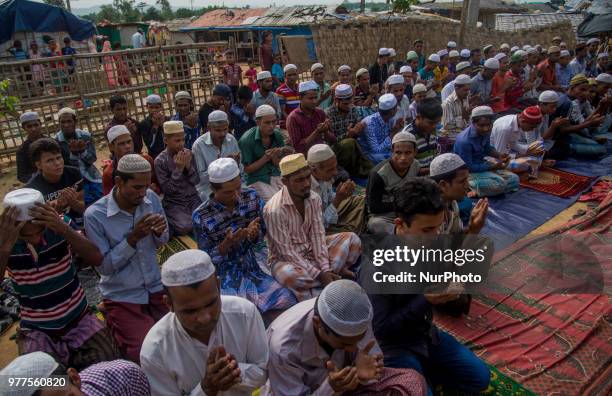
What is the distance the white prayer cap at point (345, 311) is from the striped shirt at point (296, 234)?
1.43 m

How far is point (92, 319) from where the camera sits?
292 centimetres

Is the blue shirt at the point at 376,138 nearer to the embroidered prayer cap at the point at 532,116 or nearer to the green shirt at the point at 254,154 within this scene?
the green shirt at the point at 254,154

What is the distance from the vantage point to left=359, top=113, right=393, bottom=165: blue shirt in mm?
6355

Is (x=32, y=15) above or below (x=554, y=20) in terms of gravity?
above

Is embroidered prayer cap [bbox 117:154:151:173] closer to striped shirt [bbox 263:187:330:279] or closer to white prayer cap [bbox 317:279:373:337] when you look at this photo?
striped shirt [bbox 263:187:330:279]

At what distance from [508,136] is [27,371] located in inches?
251

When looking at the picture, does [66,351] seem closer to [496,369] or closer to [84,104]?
[496,369]

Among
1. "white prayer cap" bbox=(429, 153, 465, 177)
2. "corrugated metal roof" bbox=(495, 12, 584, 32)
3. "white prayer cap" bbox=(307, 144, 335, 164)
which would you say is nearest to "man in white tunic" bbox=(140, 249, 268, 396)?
"white prayer cap" bbox=(429, 153, 465, 177)

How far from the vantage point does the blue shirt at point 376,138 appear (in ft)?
20.9

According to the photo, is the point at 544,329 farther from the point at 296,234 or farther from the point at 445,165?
the point at 296,234

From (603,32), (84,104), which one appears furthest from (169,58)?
(603,32)

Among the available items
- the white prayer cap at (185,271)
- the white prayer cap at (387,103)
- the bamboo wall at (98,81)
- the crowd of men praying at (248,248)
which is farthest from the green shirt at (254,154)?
the bamboo wall at (98,81)

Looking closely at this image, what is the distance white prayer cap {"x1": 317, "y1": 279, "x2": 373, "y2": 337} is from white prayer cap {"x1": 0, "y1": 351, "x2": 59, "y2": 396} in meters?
1.13

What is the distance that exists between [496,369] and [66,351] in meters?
2.90
